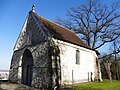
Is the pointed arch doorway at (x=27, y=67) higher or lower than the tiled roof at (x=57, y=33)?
lower

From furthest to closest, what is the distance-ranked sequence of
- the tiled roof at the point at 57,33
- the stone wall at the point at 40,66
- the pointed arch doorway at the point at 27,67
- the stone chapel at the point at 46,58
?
the pointed arch doorway at the point at 27,67 < the tiled roof at the point at 57,33 < the stone chapel at the point at 46,58 < the stone wall at the point at 40,66

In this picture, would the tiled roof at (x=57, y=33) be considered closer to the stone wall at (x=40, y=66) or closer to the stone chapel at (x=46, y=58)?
the stone chapel at (x=46, y=58)

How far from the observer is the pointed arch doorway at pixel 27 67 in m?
19.6

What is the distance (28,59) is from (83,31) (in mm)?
19211

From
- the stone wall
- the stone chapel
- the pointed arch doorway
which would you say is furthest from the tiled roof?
the pointed arch doorway

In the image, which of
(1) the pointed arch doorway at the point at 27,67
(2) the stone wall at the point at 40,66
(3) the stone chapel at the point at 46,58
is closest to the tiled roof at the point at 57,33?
(3) the stone chapel at the point at 46,58

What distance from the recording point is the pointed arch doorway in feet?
64.4

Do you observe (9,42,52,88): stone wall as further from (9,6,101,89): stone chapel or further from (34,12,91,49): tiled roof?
(34,12,91,49): tiled roof

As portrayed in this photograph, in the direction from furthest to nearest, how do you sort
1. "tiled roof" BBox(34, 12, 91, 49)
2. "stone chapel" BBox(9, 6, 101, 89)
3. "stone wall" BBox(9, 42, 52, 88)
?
1. "tiled roof" BBox(34, 12, 91, 49)
2. "stone chapel" BBox(9, 6, 101, 89)
3. "stone wall" BBox(9, 42, 52, 88)

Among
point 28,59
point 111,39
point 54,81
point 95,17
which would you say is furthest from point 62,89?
point 95,17

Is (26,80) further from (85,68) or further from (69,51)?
(85,68)

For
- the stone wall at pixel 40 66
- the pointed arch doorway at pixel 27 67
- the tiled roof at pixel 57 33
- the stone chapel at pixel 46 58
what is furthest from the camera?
the pointed arch doorway at pixel 27 67

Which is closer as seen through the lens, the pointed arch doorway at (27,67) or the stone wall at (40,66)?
the stone wall at (40,66)

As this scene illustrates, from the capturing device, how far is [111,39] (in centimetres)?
3316
